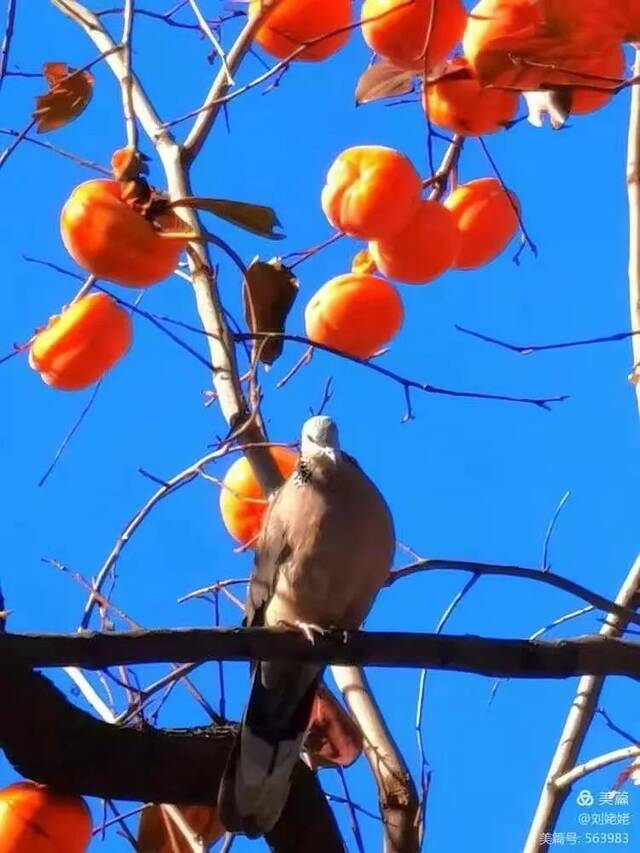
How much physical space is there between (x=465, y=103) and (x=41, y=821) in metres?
1.37

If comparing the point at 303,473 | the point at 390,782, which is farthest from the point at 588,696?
the point at 303,473

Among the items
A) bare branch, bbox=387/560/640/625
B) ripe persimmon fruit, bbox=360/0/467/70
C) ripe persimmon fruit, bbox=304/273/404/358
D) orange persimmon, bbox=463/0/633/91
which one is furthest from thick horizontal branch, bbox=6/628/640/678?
ripe persimmon fruit, bbox=360/0/467/70

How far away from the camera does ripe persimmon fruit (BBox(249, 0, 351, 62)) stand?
2172 mm

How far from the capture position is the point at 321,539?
8.28 feet

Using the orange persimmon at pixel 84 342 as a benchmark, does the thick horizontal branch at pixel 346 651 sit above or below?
below

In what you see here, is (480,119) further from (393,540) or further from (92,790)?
(92,790)

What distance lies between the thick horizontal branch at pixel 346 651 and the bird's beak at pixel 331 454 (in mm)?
656

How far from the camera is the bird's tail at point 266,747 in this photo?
2.11m

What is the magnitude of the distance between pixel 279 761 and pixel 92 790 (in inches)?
15.1

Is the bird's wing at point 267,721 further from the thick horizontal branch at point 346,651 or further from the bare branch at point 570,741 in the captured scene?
the bare branch at point 570,741

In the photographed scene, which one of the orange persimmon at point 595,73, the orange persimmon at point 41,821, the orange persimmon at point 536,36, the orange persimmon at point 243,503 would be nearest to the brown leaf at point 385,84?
the orange persimmon at point 536,36

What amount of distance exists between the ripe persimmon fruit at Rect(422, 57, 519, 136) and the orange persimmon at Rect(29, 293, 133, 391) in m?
0.67

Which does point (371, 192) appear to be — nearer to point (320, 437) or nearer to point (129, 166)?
point (129, 166)

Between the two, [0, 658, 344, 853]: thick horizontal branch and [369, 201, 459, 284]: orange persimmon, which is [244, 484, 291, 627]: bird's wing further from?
[369, 201, 459, 284]: orange persimmon
